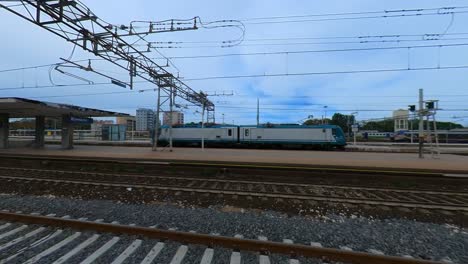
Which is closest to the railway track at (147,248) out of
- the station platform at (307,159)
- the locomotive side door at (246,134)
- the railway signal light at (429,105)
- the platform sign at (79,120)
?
the station platform at (307,159)

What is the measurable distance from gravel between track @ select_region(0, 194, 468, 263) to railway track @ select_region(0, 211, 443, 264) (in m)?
0.54

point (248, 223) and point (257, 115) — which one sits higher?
point (257, 115)

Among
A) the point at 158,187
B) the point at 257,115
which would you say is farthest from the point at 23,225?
the point at 257,115

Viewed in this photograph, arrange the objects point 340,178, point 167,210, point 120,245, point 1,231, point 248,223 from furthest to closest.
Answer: point 340,178 → point 167,210 → point 248,223 → point 1,231 → point 120,245

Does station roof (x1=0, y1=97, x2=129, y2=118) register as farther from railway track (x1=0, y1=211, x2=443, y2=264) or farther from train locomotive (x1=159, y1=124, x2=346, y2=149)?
railway track (x1=0, y1=211, x2=443, y2=264)

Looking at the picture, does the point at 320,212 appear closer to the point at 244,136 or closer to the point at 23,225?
the point at 23,225

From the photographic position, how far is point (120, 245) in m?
4.89

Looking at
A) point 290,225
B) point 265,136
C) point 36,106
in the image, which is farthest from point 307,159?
point 36,106

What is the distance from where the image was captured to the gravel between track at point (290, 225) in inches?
205

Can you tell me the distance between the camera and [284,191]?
30.5ft

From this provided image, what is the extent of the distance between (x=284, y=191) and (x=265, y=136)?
22.7 m

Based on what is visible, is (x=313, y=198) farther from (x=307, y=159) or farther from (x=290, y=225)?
(x=307, y=159)

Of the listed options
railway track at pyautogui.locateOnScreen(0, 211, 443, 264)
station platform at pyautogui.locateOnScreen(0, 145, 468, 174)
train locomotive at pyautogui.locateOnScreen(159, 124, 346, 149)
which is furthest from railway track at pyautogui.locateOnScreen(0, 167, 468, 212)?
train locomotive at pyautogui.locateOnScreen(159, 124, 346, 149)

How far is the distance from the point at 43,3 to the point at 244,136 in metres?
24.7
